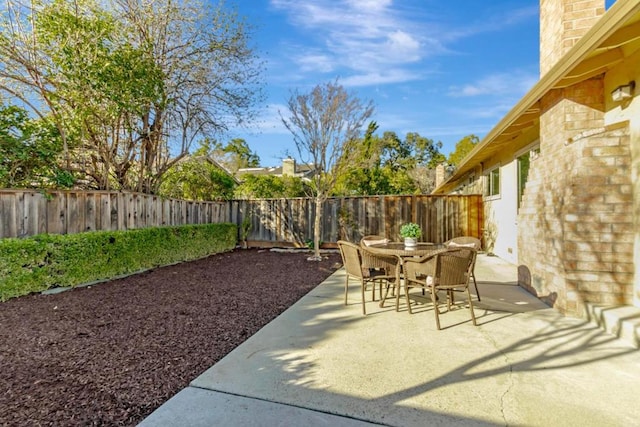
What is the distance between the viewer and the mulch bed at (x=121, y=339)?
211 cm

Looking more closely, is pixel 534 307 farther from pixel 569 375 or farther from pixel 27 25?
pixel 27 25

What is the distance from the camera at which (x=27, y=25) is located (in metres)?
5.60

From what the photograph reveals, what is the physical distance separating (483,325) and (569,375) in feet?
3.66

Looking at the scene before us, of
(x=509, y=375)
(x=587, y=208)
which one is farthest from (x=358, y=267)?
(x=587, y=208)

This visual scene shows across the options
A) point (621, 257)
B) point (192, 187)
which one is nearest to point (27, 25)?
point (192, 187)

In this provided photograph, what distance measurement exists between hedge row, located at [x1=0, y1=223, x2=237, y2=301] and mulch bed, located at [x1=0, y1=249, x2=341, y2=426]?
28 cm

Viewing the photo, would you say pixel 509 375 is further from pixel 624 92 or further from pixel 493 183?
pixel 493 183

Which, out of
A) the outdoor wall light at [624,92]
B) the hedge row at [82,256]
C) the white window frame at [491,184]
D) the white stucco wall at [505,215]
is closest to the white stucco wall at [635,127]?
the outdoor wall light at [624,92]

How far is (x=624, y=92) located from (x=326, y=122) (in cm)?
575

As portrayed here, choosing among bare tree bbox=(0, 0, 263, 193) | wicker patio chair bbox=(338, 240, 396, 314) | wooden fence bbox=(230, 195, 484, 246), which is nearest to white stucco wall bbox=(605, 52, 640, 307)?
wicker patio chair bbox=(338, 240, 396, 314)

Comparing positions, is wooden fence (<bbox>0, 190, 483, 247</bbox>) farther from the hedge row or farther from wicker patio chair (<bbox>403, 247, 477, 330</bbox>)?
wicker patio chair (<bbox>403, 247, 477, 330</bbox>)

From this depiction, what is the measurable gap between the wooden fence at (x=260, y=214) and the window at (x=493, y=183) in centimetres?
36

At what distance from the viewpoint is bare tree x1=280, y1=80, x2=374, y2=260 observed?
8211 mm

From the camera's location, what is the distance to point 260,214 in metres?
11.0
